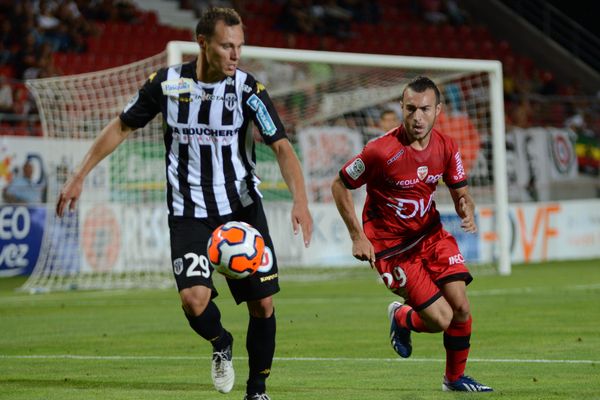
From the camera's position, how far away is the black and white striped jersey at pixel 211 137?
260 inches

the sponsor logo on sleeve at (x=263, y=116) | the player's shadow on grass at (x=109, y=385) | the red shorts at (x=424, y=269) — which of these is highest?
the sponsor logo on sleeve at (x=263, y=116)

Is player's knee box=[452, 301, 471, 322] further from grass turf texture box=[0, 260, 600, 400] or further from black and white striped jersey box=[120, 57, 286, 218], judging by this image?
black and white striped jersey box=[120, 57, 286, 218]

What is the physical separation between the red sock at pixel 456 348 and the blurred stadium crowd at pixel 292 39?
13.0m

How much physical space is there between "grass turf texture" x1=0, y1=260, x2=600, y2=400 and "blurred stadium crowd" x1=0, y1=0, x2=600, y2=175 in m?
6.71

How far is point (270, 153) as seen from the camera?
1952 cm

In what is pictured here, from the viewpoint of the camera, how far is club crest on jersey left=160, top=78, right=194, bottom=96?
6672mm

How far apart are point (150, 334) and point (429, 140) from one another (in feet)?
14.3

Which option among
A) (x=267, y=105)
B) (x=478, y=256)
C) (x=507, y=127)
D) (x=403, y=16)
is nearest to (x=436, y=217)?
(x=267, y=105)

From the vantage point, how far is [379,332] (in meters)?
10.7

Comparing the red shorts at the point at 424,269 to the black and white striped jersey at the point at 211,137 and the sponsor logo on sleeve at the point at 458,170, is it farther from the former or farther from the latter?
the black and white striped jersey at the point at 211,137

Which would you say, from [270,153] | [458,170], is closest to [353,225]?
[458,170]

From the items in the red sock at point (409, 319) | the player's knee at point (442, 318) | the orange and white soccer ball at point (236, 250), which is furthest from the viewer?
the red sock at point (409, 319)

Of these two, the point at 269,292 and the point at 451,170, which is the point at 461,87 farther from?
Answer: the point at 269,292

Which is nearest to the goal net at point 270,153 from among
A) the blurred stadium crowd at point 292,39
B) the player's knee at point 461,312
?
the blurred stadium crowd at point 292,39
